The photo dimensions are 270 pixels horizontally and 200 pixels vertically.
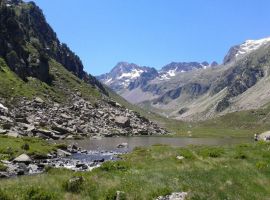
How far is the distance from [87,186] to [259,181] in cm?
1291

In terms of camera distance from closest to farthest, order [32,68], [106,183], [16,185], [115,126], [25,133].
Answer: [16,185] < [106,183] < [25,133] < [115,126] < [32,68]

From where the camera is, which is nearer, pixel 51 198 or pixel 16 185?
pixel 51 198

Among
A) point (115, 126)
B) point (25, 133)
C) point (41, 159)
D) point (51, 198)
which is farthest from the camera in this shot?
point (115, 126)

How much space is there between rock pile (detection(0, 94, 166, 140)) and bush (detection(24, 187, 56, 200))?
5832 cm

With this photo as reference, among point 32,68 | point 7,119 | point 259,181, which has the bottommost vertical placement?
point 259,181

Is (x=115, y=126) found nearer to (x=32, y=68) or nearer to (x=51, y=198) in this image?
(x=32, y=68)

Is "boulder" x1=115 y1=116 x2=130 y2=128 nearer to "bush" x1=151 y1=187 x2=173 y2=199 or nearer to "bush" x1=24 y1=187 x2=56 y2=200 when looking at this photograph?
"bush" x1=151 y1=187 x2=173 y2=199

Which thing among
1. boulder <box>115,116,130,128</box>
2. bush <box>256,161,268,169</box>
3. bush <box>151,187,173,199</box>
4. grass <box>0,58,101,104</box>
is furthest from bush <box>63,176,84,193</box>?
boulder <box>115,116,130,128</box>

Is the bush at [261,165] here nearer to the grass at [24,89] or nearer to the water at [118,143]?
the water at [118,143]

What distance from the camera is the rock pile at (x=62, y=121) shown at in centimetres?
10169

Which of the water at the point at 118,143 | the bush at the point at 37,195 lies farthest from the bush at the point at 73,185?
the water at the point at 118,143

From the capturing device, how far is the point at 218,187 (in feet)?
90.4

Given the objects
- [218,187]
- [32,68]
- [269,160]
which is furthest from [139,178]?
[32,68]

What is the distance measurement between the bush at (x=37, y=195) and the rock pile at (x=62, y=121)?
5832 cm
